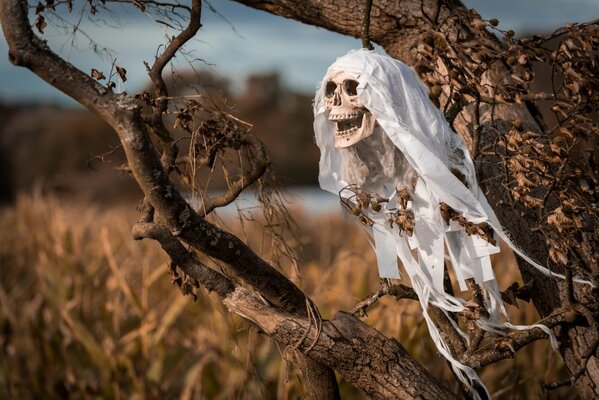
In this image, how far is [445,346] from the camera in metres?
1.50

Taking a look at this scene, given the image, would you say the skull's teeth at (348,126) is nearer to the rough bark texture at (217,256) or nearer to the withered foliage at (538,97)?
the withered foliage at (538,97)

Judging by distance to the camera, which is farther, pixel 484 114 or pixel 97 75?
pixel 484 114

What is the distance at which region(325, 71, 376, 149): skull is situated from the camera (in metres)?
1.42

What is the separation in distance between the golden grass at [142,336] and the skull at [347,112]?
1042 millimetres

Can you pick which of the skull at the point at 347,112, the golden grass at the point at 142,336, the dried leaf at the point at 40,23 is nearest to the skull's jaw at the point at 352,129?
the skull at the point at 347,112

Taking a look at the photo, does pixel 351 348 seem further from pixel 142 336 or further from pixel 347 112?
pixel 142 336

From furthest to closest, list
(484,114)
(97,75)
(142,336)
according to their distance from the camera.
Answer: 1. (142,336)
2. (484,114)
3. (97,75)

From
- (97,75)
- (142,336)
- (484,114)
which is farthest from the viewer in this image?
(142,336)

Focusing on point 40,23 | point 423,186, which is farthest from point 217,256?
point 40,23

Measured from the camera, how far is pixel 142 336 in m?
3.07

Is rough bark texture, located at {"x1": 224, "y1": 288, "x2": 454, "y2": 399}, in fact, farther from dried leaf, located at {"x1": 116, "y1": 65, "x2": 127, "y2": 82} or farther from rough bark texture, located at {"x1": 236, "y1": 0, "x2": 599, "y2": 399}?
dried leaf, located at {"x1": 116, "y1": 65, "x2": 127, "y2": 82}

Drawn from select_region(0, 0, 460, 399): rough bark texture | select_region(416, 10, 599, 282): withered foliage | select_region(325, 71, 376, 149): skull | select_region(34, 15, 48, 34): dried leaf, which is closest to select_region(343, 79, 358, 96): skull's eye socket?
select_region(325, 71, 376, 149): skull

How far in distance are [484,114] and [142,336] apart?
74.2 inches

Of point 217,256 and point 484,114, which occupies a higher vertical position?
point 484,114
